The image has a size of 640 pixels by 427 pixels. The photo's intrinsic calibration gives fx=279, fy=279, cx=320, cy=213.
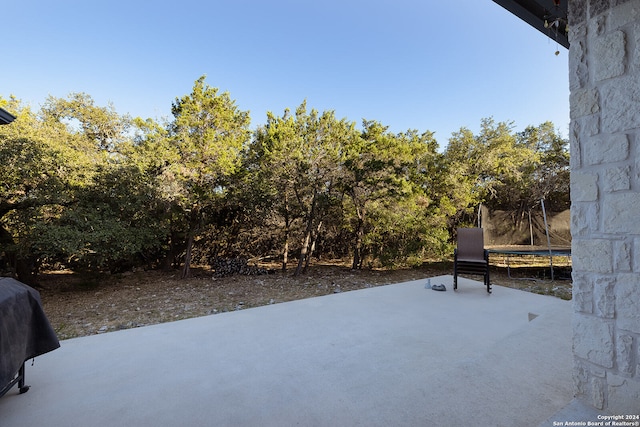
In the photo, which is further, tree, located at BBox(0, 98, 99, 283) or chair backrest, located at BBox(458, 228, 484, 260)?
tree, located at BBox(0, 98, 99, 283)

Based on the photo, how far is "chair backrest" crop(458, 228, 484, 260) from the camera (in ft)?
13.8

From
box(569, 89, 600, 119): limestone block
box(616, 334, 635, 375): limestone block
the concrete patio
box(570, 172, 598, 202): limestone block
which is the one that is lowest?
the concrete patio

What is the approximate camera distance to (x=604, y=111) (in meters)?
1.17

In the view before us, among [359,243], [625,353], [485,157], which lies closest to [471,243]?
[625,353]

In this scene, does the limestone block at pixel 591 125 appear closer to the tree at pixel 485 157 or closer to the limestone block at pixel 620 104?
Result: the limestone block at pixel 620 104

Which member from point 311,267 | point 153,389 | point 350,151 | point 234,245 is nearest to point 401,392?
point 153,389

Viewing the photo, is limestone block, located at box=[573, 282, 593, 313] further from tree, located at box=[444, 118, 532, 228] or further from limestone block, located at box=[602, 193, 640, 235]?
tree, located at box=[444, 118, 532, 228]

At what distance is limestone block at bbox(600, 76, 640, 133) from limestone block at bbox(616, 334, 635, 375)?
0.83 m

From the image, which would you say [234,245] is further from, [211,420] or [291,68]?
[211,420]

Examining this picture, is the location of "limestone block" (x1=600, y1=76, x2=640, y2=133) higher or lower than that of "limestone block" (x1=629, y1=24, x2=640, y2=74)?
lower

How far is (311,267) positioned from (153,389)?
7.43 metres

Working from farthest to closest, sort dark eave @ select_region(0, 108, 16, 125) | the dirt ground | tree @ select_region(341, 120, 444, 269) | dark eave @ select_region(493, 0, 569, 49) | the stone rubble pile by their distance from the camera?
1. the stone rubble pile
2. tree @ select_region(341, 120, 444, 269)
3. the dirt ground
4. dark eave @ select_region(0, 108, 16, 125)
5. dark eave @ select_region(493, 0, 569, 49)

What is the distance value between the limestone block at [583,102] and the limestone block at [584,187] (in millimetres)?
266

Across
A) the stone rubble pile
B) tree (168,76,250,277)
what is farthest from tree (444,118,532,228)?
tree (168,76,250,277)
